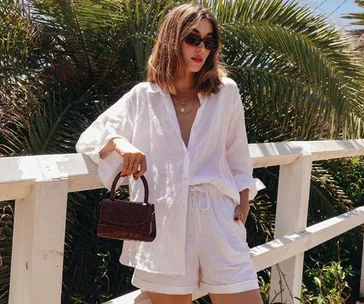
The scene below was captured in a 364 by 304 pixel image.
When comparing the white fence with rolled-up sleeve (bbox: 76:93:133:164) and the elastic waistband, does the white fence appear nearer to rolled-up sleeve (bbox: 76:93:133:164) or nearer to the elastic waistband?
rolled-up sleeve (bbox: 76:93:133:164)

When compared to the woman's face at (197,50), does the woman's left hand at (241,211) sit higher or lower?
lower

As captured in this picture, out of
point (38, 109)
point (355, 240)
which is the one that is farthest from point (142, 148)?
point (355, 240)

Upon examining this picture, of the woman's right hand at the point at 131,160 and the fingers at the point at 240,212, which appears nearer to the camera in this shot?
the woman's right hand at the point at 131,160

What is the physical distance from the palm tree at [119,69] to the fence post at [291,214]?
3.79ft

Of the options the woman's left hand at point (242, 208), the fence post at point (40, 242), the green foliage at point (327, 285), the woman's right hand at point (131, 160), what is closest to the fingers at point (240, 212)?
the woman's left hand at point (242, 208)

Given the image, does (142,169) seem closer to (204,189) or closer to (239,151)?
(204,189)

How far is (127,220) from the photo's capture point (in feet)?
5.41

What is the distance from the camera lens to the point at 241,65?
4.31 m

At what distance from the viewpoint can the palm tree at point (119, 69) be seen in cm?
367

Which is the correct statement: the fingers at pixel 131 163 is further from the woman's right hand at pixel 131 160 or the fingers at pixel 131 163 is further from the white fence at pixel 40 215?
the white fence at pixel 40 215

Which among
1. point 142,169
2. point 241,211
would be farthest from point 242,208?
point 142,169

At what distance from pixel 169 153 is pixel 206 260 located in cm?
34

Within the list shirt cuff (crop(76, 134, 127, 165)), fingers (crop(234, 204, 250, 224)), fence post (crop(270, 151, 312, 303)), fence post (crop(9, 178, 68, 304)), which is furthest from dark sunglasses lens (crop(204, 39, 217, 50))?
fence post (crop(270, 151, 312, 303))

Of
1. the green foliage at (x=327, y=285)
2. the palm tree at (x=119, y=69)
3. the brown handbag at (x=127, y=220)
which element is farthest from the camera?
the palm tree at (x=119, y=69)
